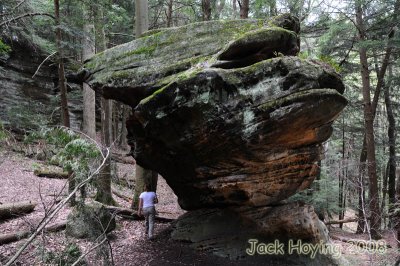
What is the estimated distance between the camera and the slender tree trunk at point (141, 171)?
1159 cm

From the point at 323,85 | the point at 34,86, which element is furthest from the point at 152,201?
the point at 34,86

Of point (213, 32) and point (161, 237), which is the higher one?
point (213, 32)

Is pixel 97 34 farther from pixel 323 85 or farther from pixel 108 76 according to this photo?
pixel 323 85

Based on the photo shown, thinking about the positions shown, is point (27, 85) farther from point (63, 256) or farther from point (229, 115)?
point (229, 115)

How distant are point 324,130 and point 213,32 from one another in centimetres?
359

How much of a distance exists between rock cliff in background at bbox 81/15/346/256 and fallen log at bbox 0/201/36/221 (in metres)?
3.43

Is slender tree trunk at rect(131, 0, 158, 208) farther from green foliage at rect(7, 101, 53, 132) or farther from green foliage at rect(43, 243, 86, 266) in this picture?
green foliage at rect(7, 101, 53, 132)

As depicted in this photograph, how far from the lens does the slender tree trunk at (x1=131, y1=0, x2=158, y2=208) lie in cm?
1159

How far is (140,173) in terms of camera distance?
11.6 m

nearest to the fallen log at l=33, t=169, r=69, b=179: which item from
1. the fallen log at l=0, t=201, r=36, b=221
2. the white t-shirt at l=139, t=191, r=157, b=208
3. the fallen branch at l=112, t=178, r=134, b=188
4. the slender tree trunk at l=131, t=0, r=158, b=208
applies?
the fallen branch at l=112, t=178, r=134, b=188

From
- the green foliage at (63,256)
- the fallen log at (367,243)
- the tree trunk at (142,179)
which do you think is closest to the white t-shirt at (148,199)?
the tree trunk at (142,179)

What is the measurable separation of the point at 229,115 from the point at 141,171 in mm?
5394

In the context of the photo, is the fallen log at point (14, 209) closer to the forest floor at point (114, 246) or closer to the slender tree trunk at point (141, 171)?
the forest floor at point (114, 246)

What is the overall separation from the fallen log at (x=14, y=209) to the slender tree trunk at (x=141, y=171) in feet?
10.6
